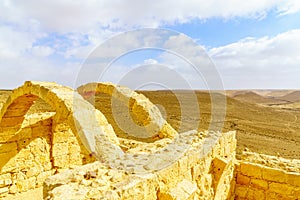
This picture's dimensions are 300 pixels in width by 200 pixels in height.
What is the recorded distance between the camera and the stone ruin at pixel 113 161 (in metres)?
3.45

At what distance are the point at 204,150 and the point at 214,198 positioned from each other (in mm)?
1112

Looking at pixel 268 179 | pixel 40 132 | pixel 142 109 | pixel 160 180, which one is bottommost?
pixel 268 179

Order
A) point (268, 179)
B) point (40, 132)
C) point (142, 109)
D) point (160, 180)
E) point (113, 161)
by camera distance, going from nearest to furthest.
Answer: point (160, 180) < point (113, 161) < point (268, 179) < point (40, 132) < point (142, 109)

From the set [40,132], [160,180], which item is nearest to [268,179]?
[160,180]

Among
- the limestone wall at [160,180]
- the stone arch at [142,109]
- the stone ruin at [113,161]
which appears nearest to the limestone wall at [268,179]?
the stone ruin at [113,161]

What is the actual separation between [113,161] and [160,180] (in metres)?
0.88

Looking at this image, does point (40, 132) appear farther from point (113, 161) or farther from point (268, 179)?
point (268, 179)

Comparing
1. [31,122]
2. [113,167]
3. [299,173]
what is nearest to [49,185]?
[113,167]

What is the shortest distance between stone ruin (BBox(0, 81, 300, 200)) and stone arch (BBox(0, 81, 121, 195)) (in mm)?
27

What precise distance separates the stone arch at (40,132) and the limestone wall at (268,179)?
3.34 metres

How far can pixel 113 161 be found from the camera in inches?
159

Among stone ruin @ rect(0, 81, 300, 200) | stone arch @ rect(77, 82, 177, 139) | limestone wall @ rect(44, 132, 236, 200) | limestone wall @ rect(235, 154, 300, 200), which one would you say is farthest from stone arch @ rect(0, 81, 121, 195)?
limestone wall @ rect(235, 154, 300, 200)

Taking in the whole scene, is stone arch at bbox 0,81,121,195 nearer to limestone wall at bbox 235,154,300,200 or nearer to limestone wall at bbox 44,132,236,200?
limestone wall at bbox 44,132,236,200

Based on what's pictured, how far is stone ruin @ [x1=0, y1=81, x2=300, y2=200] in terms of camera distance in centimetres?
345
